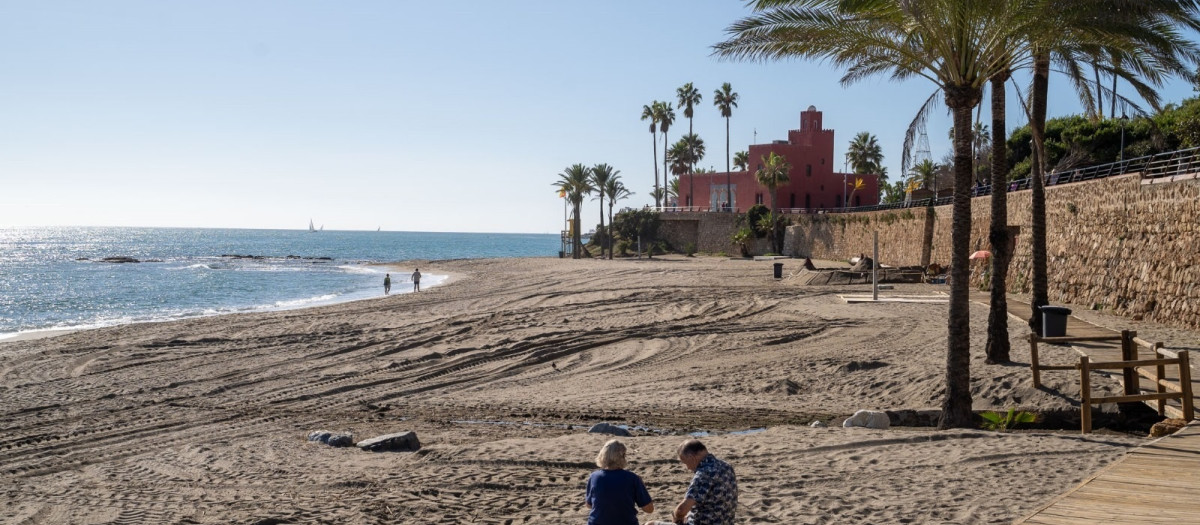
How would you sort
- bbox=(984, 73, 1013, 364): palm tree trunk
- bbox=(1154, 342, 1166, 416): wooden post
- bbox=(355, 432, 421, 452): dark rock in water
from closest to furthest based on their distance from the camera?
bbox=(1154, 342, 1166, 416): wooden post < bbox=(355, 432, 421, 452): dark rock in water < bbox=(984, 73, 1013, 364): palm tree trunk

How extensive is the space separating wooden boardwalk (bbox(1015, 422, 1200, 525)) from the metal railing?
12.5 m

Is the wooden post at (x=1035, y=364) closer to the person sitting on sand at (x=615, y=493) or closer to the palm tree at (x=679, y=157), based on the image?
the person sitting on sand at (x=615, y=493)

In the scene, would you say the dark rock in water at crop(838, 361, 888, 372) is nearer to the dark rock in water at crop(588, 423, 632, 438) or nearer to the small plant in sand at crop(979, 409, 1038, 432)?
the small plant in sand at crop(979, 409, 1038, 432)

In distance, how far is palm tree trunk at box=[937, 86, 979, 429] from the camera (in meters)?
11.1

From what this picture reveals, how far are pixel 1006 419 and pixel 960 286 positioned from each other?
7.28 ft

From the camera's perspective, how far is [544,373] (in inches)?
687

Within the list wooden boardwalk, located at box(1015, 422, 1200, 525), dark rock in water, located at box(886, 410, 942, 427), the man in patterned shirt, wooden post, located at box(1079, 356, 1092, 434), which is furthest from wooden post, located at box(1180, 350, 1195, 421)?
the man in patterned shirt

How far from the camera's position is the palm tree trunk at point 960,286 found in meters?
11.1

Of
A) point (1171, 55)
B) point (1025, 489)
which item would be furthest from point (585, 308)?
point (1025, 489)

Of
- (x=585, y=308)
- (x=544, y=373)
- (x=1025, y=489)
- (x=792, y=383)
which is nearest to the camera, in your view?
(x=1025, y=489)

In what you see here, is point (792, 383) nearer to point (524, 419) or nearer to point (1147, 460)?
point (524, 419)

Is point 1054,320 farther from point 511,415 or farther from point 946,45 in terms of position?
point 511,415

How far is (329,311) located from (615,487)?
27.1 m

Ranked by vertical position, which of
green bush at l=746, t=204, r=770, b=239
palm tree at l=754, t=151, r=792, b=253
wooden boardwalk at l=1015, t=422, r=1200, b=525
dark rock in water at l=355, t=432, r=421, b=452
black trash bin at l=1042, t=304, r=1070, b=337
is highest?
palm tree at l=754, t=151, r=792, b=253
